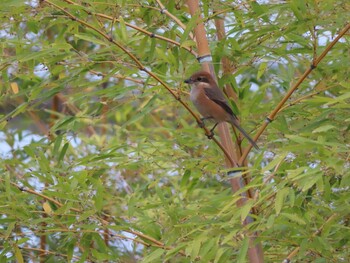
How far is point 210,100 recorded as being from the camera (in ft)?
14.9

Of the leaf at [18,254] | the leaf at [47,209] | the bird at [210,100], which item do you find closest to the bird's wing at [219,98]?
the bird at [210,100]

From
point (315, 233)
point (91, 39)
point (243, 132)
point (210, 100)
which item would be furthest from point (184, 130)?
point (315, 233)

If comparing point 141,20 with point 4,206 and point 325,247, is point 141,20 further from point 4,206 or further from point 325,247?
point 325,247

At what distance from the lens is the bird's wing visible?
4.19 m

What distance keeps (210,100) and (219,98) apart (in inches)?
6.2

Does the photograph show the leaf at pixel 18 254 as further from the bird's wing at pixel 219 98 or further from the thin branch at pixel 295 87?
the bird's wing at pixel 219 98

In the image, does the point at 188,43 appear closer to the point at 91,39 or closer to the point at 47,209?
the point at 91,39

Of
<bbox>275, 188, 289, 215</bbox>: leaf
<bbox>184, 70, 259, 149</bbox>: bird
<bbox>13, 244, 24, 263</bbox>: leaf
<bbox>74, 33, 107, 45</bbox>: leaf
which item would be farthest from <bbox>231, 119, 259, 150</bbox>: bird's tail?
<bbox>13, 244, 24, 263</bbox>: leaf

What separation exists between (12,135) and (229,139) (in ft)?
9.49

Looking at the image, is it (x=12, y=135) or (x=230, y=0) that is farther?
(x=12, y=135)

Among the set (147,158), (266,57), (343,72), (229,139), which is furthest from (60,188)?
(343,72)

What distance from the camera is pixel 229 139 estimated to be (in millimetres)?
3963

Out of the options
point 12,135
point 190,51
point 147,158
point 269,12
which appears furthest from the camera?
point 12,135

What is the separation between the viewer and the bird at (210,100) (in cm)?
410
